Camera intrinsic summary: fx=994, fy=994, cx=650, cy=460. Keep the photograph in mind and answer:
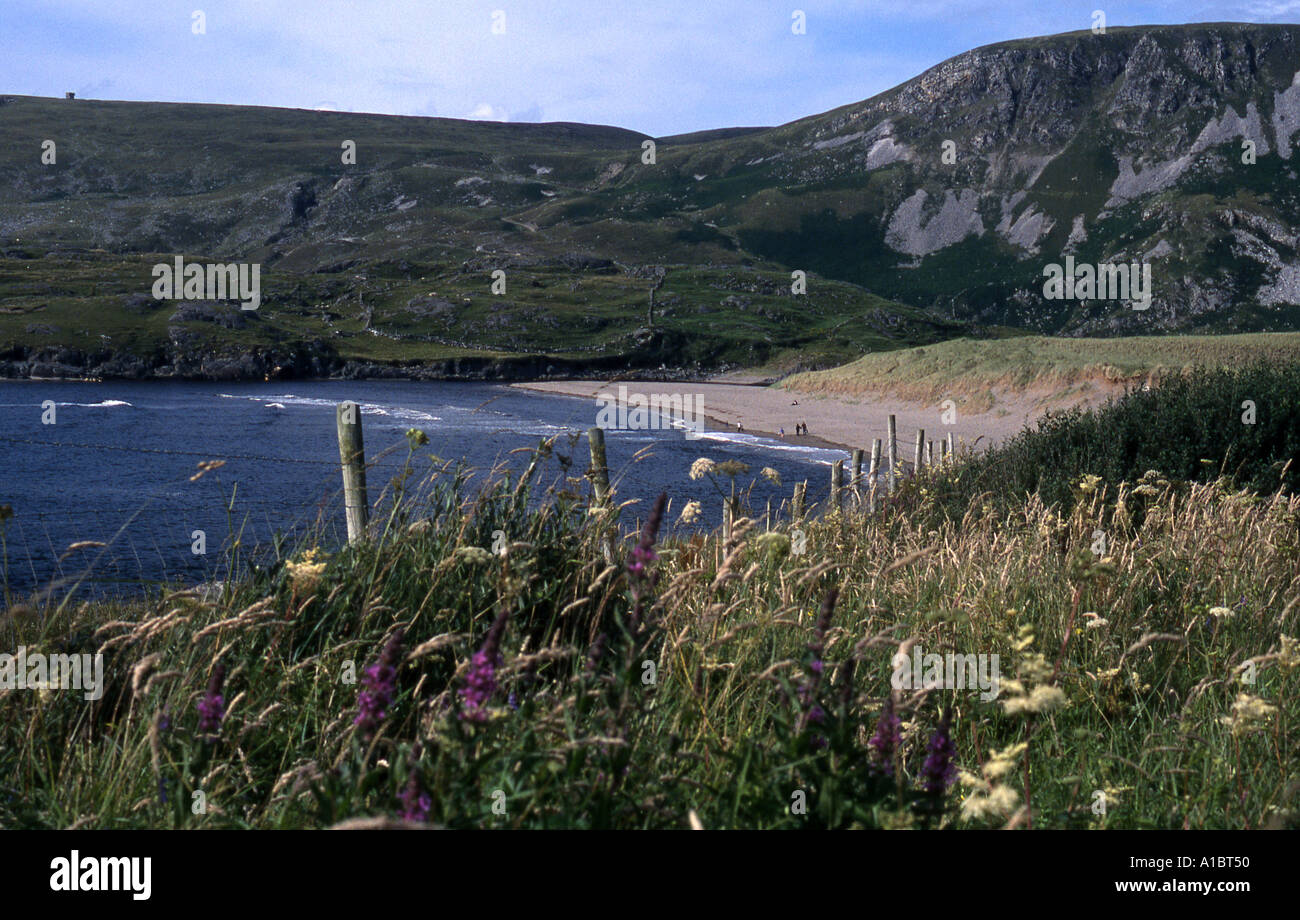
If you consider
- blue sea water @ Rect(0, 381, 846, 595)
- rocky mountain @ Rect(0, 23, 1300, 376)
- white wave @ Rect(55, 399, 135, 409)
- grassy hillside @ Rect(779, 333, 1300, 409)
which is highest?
rocky mountain @ Rect(0, 23, 1300, 376)

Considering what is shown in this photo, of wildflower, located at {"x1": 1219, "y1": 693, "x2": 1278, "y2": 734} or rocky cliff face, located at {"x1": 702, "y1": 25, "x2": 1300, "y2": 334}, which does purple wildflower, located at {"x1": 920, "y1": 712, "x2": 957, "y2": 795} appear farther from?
rocky cliff face, located at {"x1": 702, "y1": 25, "x2": 1300, "y2": 334}

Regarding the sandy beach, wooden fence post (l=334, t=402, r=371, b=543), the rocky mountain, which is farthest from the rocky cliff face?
wooden fence post (l=334, t=402, r=371, b=543)

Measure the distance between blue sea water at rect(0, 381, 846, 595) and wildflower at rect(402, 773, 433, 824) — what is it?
8.11 ft

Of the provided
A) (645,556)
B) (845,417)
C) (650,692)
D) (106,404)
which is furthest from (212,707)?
(106,404)

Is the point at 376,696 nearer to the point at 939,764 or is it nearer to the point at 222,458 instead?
the point at 939,764

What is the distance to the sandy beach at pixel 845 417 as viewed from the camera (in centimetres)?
4219

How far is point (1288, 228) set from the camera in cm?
15500

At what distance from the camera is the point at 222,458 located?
720 centimetres

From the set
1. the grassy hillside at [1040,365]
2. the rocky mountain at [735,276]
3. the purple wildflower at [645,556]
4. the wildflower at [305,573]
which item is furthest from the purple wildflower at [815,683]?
the rocky mountain at [735,276]

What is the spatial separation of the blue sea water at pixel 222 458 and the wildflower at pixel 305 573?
543mm

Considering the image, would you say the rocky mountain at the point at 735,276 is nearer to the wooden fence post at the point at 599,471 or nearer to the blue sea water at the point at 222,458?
the blue sea water at the point at 222,458

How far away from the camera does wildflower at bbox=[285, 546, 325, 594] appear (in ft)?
12.8
